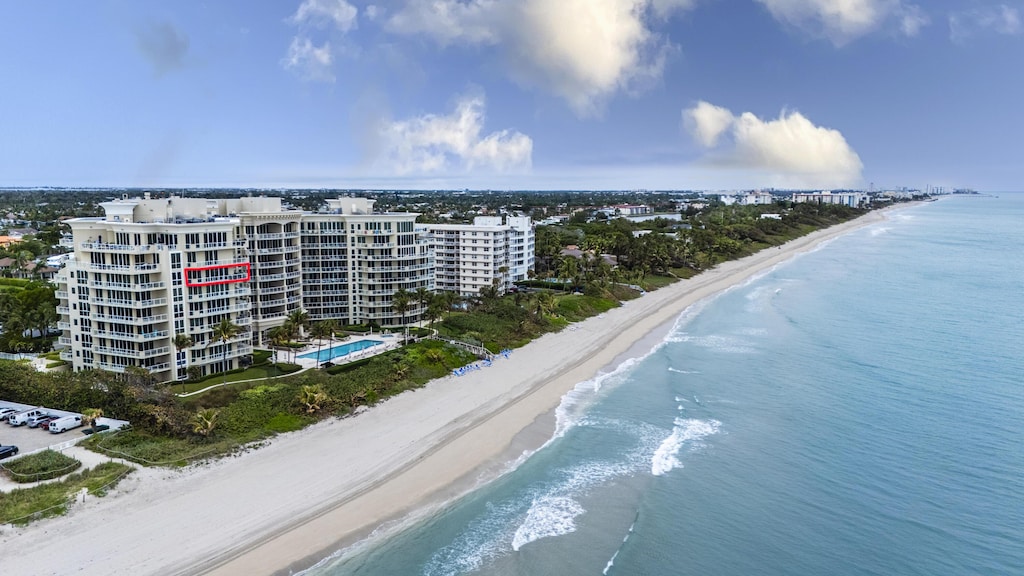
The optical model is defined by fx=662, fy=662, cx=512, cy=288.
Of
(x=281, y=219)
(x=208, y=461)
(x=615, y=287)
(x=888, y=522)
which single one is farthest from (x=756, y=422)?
(x=615, y=287)

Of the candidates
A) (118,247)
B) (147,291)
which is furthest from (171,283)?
(118,247)

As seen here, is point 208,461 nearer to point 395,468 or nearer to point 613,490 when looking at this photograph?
point 395,468

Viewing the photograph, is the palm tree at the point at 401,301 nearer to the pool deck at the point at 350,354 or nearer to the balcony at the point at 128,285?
the pool deck at the point at 350,354

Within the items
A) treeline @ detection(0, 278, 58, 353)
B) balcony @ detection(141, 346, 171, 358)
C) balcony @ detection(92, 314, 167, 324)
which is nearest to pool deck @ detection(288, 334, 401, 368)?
balcony @ detection(141, 346, 171, 358)

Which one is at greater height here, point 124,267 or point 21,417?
point 124,267

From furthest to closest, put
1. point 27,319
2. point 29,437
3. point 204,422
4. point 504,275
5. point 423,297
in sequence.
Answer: point 504,275, point 423,297, point 27,319, point 204,422, point 29,437

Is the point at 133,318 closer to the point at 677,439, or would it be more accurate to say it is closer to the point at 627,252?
the point at 677,439

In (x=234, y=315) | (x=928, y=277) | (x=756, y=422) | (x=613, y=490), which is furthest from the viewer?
(x=928, y=277)
